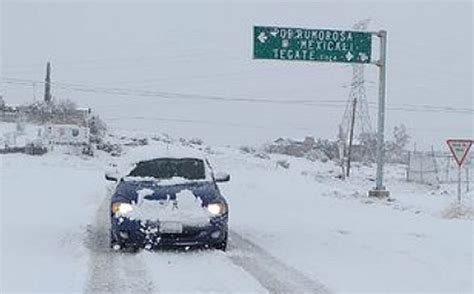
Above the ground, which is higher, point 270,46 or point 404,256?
point 270,46

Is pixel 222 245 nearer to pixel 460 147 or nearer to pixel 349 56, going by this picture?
pixel 460 147

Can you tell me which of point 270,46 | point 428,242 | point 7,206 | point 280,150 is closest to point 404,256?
point 428,242

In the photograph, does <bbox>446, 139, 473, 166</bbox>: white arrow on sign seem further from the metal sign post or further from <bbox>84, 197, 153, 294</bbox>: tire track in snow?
<bbox>84, 197, 153, 294</bbox>: tire track in snow

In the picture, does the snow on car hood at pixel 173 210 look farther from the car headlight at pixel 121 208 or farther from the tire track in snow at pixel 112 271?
the tire track in snow at pixel 112 271

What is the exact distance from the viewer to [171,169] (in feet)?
43.6

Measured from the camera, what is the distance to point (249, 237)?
558 inches

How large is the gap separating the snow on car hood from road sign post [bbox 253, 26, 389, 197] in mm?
17048

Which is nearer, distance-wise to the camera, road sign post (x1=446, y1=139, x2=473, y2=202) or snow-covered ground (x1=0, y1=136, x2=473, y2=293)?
snow-covered ground (x1=0, y1=136, x2=473, y2=293)

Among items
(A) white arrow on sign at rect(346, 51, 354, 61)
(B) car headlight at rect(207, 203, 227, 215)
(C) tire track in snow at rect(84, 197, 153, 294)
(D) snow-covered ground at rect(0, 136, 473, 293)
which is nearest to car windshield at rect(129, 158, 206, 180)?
(D) snow-covered ground at rect(0, 136, 473, 293)

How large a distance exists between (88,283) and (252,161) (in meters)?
52.0

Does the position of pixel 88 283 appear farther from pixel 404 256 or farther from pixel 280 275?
pixel 404 256

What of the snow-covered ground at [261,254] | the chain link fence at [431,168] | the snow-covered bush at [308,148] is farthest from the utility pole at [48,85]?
the snow-covered ground at [261,254]

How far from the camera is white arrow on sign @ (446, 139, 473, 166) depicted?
70.8 ft

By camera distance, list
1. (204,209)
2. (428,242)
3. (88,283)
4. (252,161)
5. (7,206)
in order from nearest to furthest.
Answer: (88,283) < (204,209) < (428,242) < (7,206) < (252,161)
